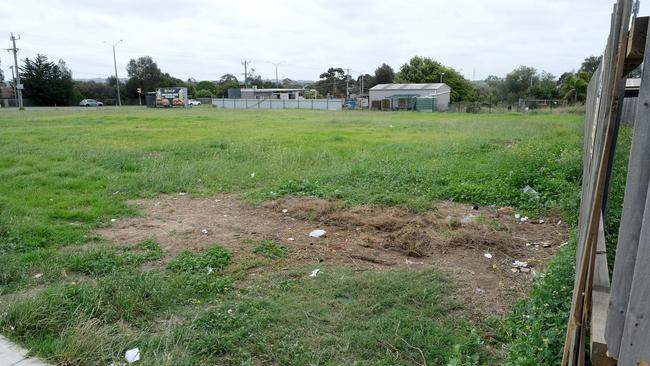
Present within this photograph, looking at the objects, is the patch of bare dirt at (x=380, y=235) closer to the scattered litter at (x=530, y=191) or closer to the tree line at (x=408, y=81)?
the scattered litter at (x=530, y=191)

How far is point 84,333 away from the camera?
3.17 m

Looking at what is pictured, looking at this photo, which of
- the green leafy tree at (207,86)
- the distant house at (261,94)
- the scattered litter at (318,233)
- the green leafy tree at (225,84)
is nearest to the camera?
the scattered litter at (318,233)

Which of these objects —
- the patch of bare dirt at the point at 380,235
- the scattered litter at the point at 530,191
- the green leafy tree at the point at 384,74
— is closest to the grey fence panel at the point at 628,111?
the scattered litter at the point at 530,191

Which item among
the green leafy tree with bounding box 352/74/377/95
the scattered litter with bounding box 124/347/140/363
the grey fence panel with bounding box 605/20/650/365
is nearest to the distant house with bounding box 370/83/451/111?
the green leafy tree with bounding box 352/74/377/95

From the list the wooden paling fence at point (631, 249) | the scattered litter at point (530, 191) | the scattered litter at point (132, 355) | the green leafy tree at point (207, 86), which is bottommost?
the scattered litter at point (132, 355)

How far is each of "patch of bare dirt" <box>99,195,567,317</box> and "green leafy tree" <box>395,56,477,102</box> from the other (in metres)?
62.2

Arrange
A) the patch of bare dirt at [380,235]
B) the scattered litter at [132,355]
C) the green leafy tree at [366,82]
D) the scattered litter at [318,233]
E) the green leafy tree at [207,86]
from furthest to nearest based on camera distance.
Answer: the green leafy tree at [207,86] → the green leafy tree at [366,82] → the scattered litter at [318,233] → the patch of bare dirt at [380,235] → the scattered litter at [132,355]

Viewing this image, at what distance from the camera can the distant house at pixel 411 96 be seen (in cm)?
5156

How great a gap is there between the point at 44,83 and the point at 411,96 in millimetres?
51098

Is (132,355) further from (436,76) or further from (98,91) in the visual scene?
(98,91)

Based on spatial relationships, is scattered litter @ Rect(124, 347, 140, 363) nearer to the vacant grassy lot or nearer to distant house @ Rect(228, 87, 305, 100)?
the vacant grassy lot

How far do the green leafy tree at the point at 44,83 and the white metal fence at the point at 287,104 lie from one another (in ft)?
74.5

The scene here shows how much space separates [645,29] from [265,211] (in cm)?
Answer: 558

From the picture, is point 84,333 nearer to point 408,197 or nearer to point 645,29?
point 645,29
